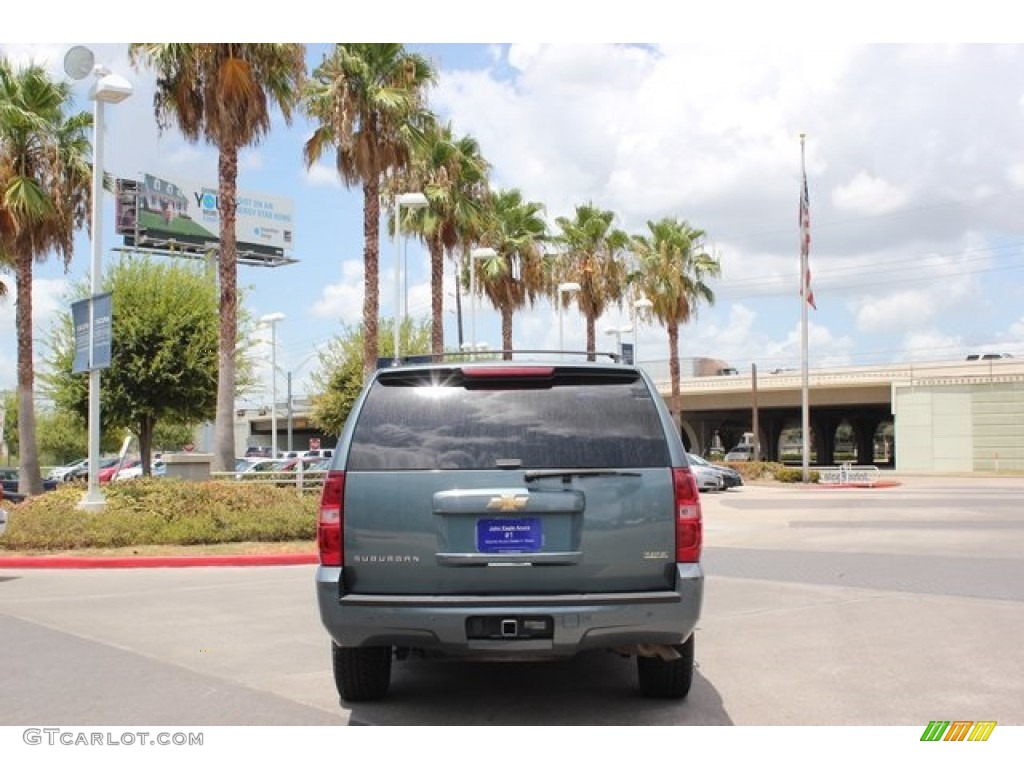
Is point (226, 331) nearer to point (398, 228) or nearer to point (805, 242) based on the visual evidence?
point (398, 228)

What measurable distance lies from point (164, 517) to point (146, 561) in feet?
7.06

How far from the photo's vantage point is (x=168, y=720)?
19.4ft

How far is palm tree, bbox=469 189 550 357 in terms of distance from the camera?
38.7 m

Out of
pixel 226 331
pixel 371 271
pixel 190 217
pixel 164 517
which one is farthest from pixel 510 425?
pixel 190 217

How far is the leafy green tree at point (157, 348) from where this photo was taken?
26.5 metres

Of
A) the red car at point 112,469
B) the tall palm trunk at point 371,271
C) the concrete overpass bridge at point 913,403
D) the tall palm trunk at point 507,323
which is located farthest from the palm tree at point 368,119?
the concrete overpass bridge at point 913,403

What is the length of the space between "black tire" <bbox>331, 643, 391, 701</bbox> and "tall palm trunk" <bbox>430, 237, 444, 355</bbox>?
2570 cm

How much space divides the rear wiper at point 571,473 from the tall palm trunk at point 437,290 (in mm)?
26467

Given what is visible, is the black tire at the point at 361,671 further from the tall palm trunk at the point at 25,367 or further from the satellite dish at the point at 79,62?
the tall palm trunk at the point at 25,367

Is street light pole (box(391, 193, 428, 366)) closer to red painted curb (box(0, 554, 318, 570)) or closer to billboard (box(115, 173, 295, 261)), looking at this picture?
red painted curb (box(0, 554, 318, 570))

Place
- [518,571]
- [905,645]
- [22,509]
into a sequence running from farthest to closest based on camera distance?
[22,509], [905,645], [518,571]
